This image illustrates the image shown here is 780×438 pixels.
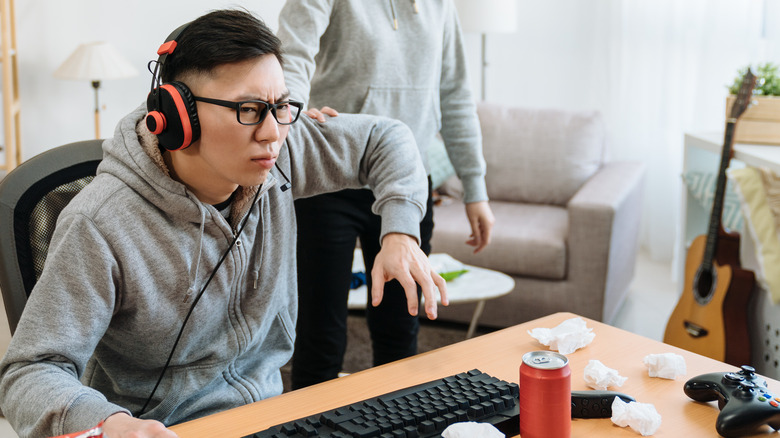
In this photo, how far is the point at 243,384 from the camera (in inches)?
43.1

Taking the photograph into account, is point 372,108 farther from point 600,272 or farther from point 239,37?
point 600,272

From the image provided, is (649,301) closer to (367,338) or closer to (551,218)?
(551,218)

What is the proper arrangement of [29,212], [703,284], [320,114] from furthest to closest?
1. [703,284]
2. [320,114]
3. [29,212]

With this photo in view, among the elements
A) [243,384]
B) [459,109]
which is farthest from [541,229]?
[243,384]

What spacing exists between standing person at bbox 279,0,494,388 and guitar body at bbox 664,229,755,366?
3.22 ft

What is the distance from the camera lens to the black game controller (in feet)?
2.75

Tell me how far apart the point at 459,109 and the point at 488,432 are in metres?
1.06

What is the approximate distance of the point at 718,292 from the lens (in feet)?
7.38

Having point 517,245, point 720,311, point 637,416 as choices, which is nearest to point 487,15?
point 517,245

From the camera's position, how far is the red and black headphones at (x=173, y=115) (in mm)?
927

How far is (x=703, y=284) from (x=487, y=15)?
180 cm

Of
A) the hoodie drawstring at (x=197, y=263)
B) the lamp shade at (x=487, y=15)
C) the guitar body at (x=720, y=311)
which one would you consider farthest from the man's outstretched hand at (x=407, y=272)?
the lamp shade at (x=487, y=15)

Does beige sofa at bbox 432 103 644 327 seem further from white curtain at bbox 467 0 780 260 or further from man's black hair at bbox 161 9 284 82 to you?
man's black hair at bbox 161 9 284 82

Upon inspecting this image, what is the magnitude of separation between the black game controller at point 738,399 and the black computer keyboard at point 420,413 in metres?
0.23
